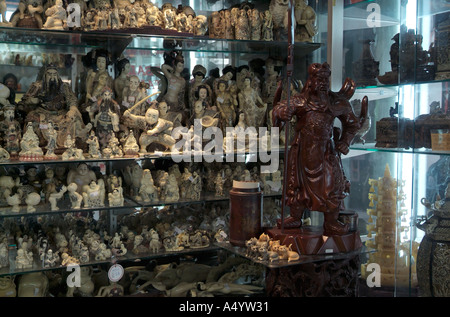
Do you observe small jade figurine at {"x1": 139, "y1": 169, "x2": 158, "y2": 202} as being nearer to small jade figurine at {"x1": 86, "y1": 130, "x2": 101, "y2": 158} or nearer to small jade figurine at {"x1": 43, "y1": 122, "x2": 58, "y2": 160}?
small jade figurine at {"x1": 86, "y1": 130, "x2": 101, "y2": 158}

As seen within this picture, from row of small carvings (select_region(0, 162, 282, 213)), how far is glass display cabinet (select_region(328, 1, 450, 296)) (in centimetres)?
96

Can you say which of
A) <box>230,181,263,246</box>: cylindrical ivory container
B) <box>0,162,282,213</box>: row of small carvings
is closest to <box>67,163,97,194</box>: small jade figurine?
<box>0,162,282,213</box>: row of small carvings

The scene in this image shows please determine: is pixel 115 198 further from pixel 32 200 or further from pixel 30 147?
pixel 30 147

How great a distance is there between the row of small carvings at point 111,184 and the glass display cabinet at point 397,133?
96 cm

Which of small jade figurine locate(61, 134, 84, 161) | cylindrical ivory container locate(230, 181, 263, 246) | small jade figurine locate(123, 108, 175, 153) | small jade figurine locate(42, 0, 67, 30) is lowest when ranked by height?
cylindrical ivory container locate(230, 181, 263, 246)

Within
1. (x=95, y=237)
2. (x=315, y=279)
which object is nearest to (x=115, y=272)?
(x=95, y=237)

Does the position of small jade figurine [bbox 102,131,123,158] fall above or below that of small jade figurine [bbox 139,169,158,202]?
above

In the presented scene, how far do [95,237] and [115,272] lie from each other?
0.92 feet

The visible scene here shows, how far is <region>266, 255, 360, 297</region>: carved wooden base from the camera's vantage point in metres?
2.92

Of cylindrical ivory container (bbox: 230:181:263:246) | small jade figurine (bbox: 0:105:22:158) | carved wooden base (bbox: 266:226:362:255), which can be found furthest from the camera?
small jade figurine (bbox: 0:105:22:158)

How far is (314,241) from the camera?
2924mm

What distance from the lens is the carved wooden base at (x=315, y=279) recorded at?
292 centimetres
